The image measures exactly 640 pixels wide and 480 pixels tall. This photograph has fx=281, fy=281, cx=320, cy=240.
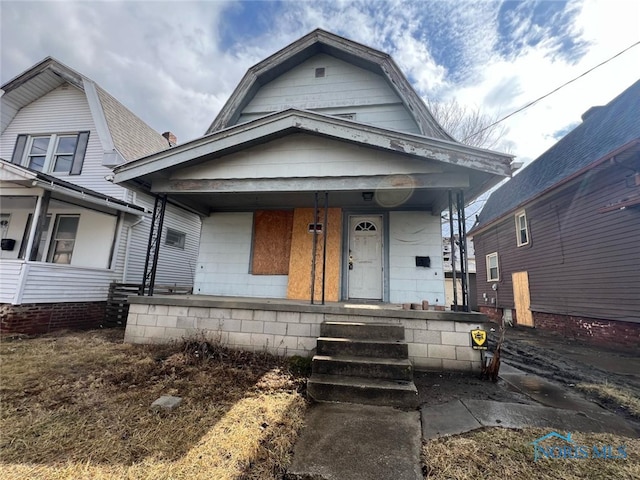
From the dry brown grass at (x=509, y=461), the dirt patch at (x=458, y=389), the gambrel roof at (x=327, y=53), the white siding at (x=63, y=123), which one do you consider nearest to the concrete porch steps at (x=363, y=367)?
the dirt patch at (x=458, y=389)

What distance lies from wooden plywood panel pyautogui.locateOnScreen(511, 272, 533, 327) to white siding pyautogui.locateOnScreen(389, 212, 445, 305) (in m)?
7.28

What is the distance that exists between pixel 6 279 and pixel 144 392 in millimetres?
5769

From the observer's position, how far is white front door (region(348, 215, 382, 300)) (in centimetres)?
641

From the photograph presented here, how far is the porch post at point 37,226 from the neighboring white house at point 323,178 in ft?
9.13

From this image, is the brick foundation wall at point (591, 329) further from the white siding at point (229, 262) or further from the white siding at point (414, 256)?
the white siding at point (229, 262)

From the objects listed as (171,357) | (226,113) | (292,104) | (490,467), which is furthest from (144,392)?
(292,104)

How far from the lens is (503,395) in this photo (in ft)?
11.1

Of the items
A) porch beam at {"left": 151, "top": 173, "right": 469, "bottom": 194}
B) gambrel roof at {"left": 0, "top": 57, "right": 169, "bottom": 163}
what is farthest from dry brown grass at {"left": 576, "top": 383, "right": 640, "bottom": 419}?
gambrel roof at {"left": 0, "top": 57, "right": 169, "bottom": 163}

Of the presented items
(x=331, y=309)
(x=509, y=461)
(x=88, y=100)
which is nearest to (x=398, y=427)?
(x=509, y=461)

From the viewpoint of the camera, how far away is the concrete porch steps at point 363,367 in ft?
10.1

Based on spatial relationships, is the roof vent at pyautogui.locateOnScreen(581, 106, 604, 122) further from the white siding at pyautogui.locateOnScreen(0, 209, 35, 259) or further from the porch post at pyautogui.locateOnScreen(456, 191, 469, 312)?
the white siding at pyautogui.locateOnScreen(0, 209, 35, 259)

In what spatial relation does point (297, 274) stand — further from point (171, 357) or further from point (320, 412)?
point (320, 412)

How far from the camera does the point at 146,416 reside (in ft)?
8.57

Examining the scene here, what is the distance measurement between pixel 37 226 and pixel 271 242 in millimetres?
5205
